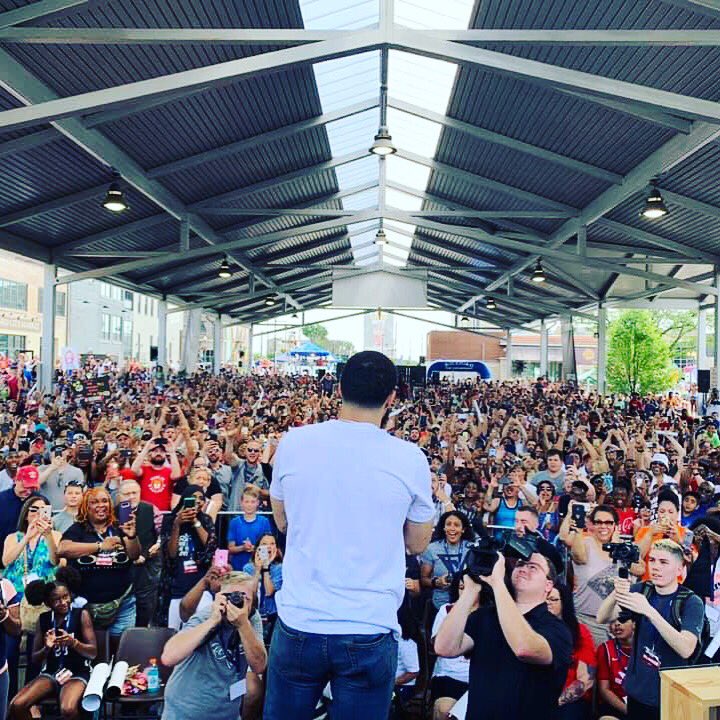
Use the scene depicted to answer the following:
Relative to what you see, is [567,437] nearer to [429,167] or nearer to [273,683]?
[429,167]

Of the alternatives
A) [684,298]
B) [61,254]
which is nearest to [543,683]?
[61,254]

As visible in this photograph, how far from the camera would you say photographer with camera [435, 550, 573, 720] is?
219 centimetres

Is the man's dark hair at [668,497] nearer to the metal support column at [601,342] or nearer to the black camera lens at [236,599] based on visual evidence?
the black camera lens at [236,599]

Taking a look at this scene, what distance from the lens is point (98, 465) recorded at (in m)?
7.59

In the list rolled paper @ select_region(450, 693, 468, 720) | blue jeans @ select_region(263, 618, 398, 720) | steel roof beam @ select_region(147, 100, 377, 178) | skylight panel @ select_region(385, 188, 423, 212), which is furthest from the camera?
skylight panel @ select_region(385, 188, 423, 212)

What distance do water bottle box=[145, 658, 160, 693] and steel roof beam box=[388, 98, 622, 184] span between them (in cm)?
1001

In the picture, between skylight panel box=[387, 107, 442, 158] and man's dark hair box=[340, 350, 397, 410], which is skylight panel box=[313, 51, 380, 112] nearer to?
skylight panel box=[387, 107, 442, 158]

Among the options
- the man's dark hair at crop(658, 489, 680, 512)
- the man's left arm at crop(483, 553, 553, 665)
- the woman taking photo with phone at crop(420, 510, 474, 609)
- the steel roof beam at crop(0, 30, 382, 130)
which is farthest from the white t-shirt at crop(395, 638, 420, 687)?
the steel roof beam at crop(0, 30, 382, 130)

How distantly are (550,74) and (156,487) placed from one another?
5324 millimetres

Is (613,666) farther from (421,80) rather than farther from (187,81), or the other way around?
(421,80)

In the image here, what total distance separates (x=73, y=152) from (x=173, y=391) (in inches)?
357

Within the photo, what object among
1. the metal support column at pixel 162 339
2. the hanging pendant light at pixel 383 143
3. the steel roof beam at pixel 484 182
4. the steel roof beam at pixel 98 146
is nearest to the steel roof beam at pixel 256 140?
the steel roof beam at pixel 98 146

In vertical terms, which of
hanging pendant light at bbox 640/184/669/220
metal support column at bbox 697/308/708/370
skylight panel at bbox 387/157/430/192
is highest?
skylight panel at bbox 387/157/430/192

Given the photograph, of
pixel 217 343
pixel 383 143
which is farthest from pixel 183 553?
pixel 217 343
